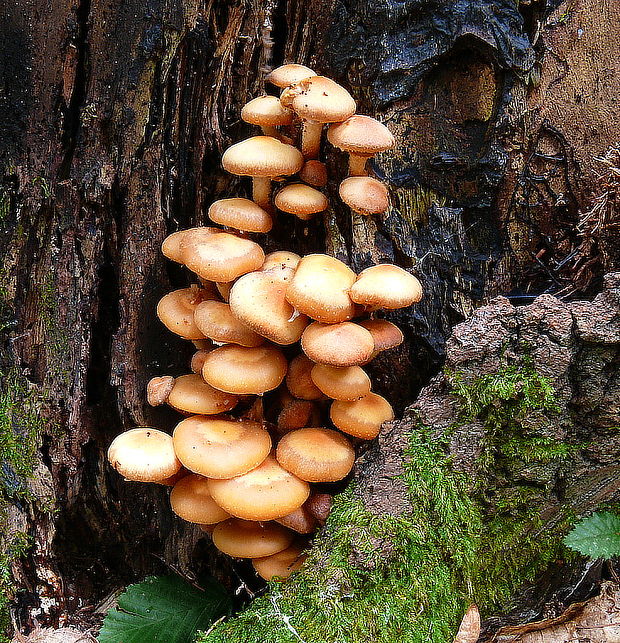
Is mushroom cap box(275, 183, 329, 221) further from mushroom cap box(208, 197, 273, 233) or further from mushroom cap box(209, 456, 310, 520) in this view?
mushroom cap box(209, 456, 310, 520)

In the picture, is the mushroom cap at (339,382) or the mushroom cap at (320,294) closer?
the mushroom cap at (320,294)

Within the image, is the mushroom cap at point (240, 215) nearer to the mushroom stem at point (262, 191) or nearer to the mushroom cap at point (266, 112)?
the mushroom stem at point (262, 191)

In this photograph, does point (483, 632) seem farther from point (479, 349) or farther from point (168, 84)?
point (168, 84)

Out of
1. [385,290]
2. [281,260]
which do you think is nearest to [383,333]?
[385,290]

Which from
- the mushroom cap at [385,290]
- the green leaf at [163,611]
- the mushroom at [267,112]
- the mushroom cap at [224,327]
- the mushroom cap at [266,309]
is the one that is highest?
the mushroom at [267,112]

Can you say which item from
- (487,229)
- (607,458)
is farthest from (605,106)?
A: (607,458)

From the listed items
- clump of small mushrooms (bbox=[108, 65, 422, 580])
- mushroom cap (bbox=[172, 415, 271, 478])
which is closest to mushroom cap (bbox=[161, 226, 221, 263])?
clump of small mushrooms (bbox=[108, 65, 422, 580])

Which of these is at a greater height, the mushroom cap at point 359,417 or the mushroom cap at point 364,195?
the mushroom cap at point 364,195

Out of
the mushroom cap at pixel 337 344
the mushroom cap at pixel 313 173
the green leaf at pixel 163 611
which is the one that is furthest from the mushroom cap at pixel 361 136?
the green leaf at pixel 163 611

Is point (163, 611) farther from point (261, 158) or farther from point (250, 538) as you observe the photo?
point (261, 158)
